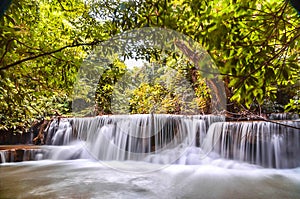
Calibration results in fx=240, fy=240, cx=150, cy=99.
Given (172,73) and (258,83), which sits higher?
(172,73)

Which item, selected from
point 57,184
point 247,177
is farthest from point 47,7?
point 247,177

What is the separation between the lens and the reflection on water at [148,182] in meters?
1.98

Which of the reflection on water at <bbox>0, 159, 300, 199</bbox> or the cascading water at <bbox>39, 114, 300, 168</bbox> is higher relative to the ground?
the cascading water at <bbox>39, 114, 300, 168</bbox>

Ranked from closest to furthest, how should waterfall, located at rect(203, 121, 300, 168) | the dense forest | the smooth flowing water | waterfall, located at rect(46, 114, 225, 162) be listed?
the dense forest → the smooth flowing water → waterfall, located at rect(203, 121, 300, 168) → waterfall, located at rect(46, 114, 225, 162)

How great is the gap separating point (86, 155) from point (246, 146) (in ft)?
8.31

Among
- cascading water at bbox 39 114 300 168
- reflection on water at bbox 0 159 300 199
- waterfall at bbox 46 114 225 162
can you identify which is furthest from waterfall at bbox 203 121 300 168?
waterfall at bbox 46 114 225 162

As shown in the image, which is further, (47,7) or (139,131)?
(139,131)

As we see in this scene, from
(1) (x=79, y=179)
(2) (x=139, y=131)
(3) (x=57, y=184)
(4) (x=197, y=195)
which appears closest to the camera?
(4) (x=197, y=195)

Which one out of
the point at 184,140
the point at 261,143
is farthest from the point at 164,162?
the point at 261,143

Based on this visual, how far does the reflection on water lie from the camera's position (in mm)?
1979

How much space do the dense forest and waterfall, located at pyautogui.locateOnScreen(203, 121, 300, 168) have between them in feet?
2.57

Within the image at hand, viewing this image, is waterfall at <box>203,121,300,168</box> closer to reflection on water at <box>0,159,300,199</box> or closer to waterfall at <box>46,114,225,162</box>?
reflection on water at <box>0,159,300,199</box>

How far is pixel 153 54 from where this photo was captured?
68.1 inches

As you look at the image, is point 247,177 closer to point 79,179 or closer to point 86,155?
point 79,179
